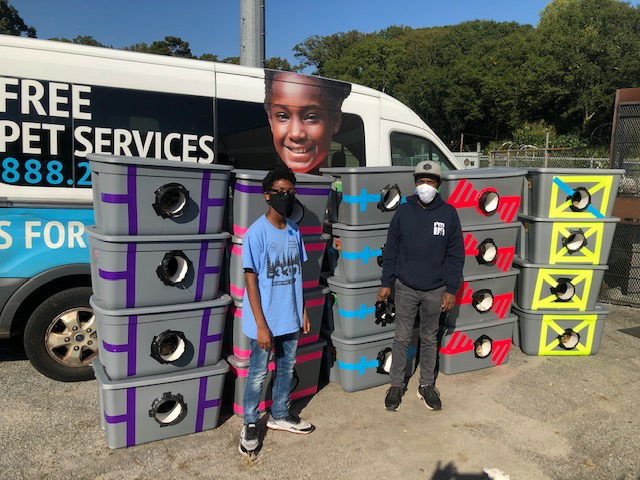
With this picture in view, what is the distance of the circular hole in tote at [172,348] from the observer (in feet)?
11.0

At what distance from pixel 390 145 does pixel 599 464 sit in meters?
3.54

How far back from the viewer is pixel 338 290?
4.20 meters

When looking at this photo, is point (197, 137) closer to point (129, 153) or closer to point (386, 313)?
point (129, 153)

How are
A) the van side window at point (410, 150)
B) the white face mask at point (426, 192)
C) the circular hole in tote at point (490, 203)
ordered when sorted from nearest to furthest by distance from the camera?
the white face mask at point (426, 192), the circular hole in tote at point (490, 203), the van side window at point (410, 150)

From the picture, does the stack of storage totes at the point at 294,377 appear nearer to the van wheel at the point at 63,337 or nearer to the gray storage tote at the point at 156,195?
the gray storage tote at the point at 156,195

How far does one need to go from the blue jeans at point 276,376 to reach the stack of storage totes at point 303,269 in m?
0.25

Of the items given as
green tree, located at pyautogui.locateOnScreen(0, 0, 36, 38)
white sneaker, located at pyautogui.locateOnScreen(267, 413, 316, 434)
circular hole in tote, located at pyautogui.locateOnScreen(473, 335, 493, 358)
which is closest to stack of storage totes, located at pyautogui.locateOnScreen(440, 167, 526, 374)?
circular hole in tote, located at pyautogui.locateOnScreen(473, 335, 493, 358)

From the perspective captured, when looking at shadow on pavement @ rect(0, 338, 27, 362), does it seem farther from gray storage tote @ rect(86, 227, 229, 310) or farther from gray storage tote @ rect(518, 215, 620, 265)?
gray storage tote @ rect(518, 215, 620, 265)

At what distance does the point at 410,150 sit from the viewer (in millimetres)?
5855

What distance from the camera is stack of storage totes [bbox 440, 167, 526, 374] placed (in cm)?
451

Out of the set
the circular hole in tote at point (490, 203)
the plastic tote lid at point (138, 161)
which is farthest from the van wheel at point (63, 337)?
the circular hole in tote at point (490, 203)

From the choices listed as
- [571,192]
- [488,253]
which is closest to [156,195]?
[488,253]

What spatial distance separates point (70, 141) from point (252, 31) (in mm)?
4188

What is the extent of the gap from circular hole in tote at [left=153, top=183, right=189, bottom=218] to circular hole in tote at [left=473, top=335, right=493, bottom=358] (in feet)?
9.77
